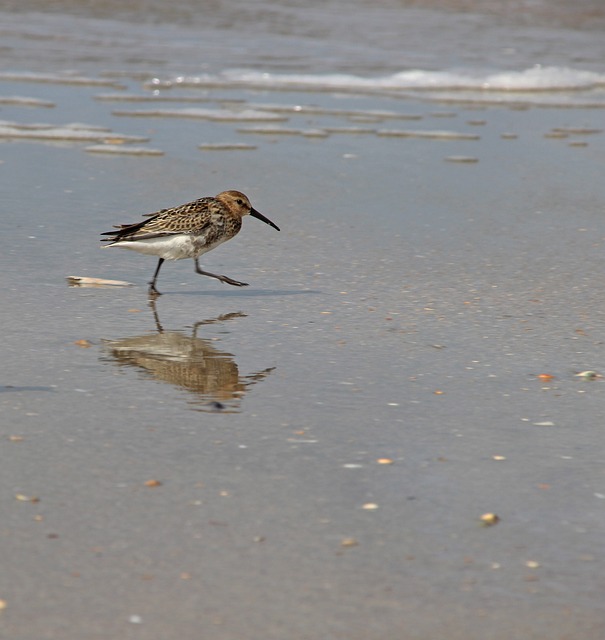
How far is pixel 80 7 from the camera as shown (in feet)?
76.2

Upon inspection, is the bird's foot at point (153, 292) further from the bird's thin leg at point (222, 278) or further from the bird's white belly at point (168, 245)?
the bird's thin leg at point (222, 278)

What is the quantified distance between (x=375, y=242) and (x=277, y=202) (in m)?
1.44

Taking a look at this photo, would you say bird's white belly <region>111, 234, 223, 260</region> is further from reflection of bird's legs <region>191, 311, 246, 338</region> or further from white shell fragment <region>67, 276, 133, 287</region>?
reflection of bird's legs <region>191, 311, 246, 338</region>

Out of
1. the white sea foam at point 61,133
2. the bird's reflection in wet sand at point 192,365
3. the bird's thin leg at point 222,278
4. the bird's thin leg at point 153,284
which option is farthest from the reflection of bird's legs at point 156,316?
the white sea foam at point 61,133

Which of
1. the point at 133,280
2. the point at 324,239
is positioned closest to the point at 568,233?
the point at 324,239

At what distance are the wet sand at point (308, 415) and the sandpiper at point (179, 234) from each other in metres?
0.23

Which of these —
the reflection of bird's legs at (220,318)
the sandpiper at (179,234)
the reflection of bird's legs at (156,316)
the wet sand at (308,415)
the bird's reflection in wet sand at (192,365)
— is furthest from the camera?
the sandpiper at (179,234)

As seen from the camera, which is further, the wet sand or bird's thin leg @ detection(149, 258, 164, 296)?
bird's thin leg @ detection(149, 258, 164, 296)

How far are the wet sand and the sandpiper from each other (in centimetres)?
23

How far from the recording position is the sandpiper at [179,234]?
7.76m

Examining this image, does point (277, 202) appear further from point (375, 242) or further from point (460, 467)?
point (460, 467)

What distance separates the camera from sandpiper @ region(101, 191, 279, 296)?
305 inches

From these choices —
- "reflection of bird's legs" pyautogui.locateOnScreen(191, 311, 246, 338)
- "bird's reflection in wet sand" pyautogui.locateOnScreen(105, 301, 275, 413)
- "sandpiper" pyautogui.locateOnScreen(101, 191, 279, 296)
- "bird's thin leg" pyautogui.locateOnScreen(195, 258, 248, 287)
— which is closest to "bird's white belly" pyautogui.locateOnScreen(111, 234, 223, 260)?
"sandpiper" pyautogui.locateOnScreen(101, 191, 279, 296)

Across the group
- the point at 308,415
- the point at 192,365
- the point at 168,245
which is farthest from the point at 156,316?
the point at 308,415
